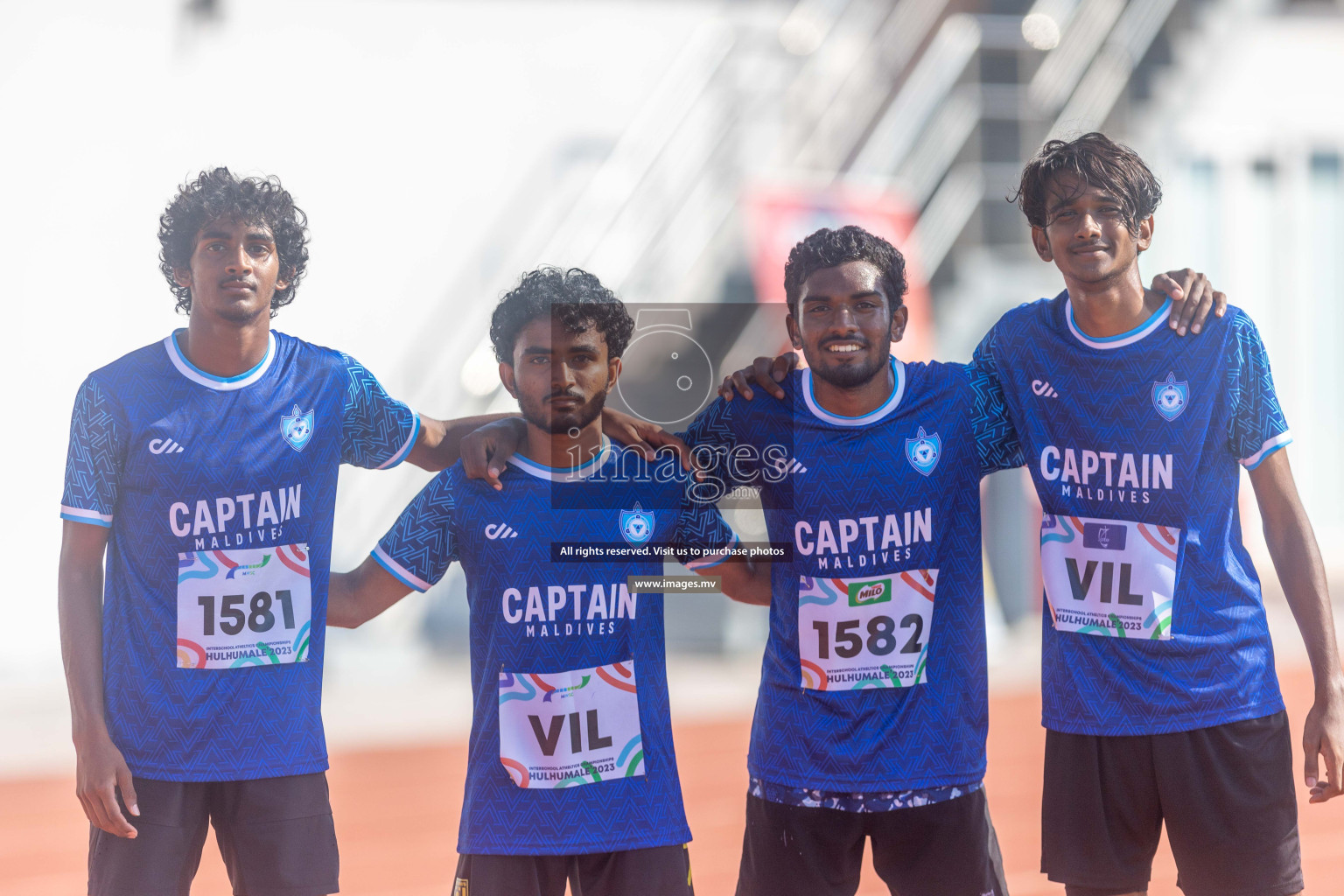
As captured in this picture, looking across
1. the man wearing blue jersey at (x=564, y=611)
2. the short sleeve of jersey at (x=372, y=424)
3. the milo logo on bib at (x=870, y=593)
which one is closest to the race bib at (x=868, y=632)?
the milo logo on bib at (x=870, y=593)

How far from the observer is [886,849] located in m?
2.69

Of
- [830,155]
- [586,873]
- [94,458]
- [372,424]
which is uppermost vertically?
[830,155]

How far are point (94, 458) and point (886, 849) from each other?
196 centimetres

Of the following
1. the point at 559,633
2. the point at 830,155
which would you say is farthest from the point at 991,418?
the point at 830,155

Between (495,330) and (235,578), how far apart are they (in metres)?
0.81

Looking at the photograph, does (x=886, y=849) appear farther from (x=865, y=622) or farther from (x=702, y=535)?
(x=702, y=535)

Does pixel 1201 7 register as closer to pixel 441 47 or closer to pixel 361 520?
pixel 441 47

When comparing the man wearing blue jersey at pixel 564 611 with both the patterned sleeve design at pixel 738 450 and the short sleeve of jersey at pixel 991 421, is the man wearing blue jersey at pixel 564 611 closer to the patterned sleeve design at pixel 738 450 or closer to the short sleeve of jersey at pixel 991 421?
the patterned sleeve design at pixel 738 450

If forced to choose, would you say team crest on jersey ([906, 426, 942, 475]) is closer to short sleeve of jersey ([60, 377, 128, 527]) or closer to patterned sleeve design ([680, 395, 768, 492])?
patterned sleeve design ([680, 395, 768, 492])

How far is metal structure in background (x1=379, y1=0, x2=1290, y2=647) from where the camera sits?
8.81 m

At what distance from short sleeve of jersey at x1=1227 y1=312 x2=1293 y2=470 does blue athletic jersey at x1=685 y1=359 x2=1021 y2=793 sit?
1.88 ft

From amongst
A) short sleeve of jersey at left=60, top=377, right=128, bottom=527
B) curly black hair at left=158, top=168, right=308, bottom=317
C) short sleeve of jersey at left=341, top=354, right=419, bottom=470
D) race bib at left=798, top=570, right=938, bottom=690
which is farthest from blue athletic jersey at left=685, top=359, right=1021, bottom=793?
short sleeve of jersey at left=60, top=377, right=128, bottom=527

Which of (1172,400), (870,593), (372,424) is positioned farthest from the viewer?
(372,424)

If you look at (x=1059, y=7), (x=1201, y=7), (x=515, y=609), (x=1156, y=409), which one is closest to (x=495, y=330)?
(x=515, y=609)
